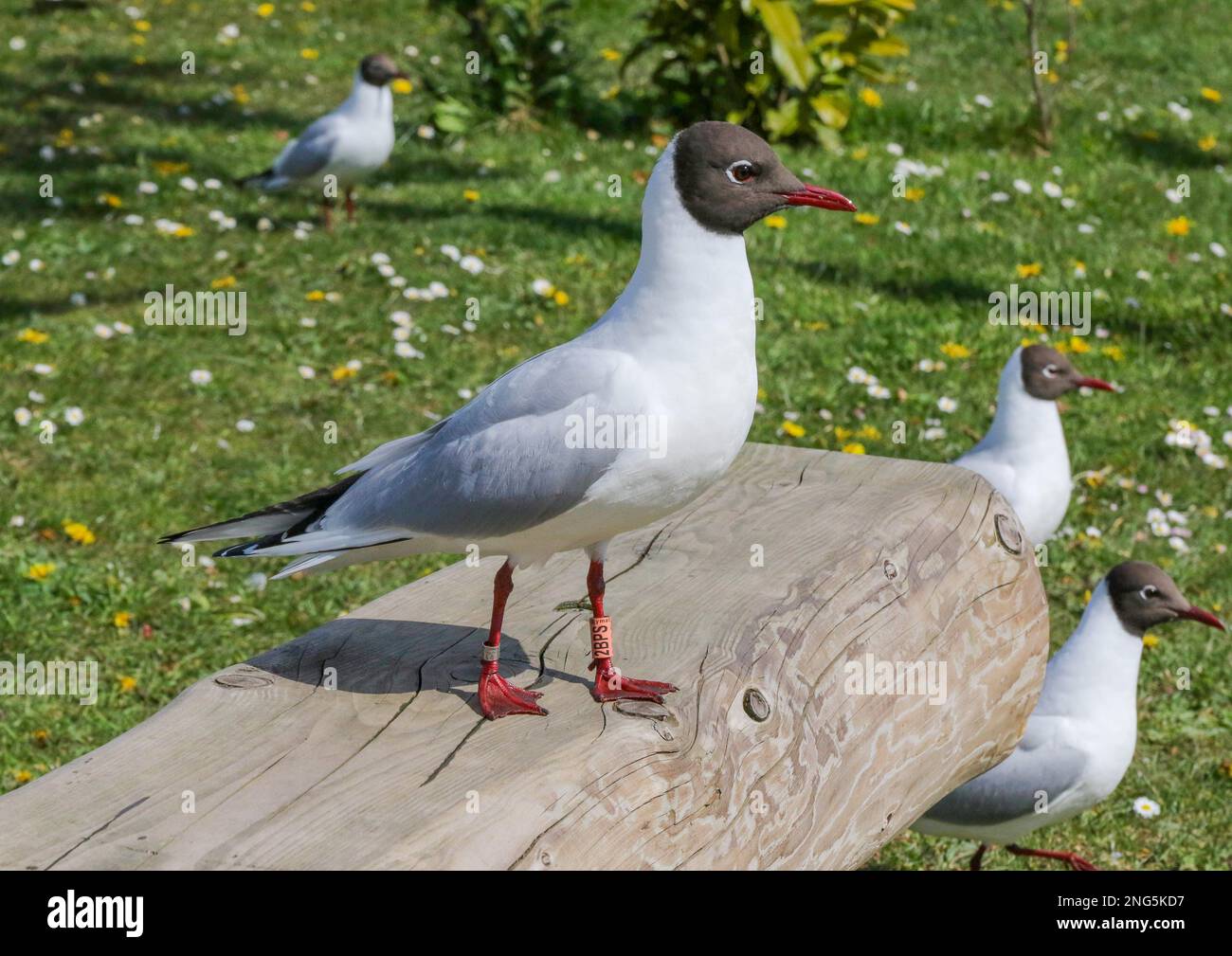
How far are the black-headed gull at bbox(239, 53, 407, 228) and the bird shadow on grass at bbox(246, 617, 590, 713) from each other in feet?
17.5

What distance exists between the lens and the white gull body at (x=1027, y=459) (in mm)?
5340

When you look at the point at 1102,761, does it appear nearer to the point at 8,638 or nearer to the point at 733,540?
the point at 733,540

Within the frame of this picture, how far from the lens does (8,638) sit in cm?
499

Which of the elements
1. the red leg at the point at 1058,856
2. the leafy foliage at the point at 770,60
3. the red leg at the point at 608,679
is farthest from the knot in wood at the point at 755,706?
the leafy foliage at the point at 770,60

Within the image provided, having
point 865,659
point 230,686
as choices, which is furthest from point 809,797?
point 230,686

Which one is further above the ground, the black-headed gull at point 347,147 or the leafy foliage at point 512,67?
the leafy foliage at point 512,67

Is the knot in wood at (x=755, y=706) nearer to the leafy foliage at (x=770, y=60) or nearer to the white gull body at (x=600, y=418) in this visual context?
the white gull body at (x=600, y=418)

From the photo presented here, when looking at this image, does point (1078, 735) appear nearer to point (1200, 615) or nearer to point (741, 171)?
point (1200, 615)

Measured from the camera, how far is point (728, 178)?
9.71 feet

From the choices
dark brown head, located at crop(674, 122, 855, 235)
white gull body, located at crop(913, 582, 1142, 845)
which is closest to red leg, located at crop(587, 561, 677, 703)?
dark brown head, located at crop(674, 122, 855, 235)

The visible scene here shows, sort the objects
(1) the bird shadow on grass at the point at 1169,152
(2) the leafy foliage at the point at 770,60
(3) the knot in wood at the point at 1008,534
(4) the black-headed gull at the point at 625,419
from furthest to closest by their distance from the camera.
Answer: (1) the bird shadow on grass at the point at 1169,152, (2) the leafy foliage at the point at 770,60, (3) the knot in wood at the point at 1008,534, (4) the black-headed gull at the point at 625,419

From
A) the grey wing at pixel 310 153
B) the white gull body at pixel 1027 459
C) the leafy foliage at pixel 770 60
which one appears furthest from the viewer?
the leafy foliage at pixel 770 60

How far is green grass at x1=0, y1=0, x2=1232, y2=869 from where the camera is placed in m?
5.16

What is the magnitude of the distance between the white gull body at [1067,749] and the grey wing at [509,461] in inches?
67.3
